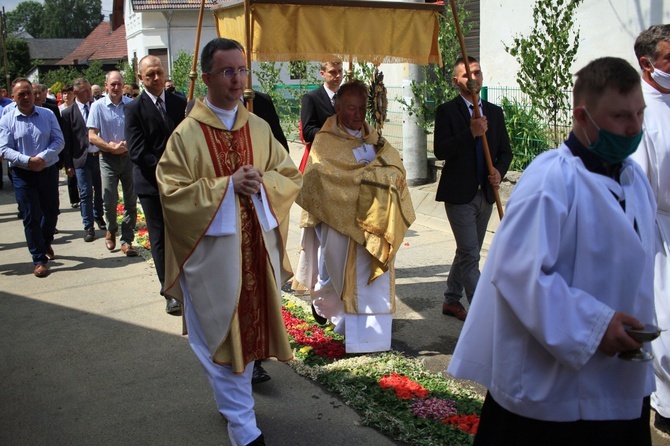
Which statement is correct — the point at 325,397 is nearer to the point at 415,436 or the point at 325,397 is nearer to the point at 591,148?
the point at 415,436

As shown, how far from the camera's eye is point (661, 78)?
4078 millimetres

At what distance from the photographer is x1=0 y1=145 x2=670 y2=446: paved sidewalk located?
4402mm

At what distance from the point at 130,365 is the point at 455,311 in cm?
260

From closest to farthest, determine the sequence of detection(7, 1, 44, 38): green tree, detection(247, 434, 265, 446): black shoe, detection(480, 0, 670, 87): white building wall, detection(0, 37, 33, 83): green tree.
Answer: detection(247, 434, 265, 446): black shoe
detection(480, 0, 670, 87): white building wall
detection(0, 37, 33, 83): green tree
detection(7, 1, 44, 38): green tree

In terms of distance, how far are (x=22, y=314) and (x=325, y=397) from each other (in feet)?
11.6

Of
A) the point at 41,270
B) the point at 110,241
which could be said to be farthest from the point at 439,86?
the point at 41,270

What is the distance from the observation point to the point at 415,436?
4105 mm

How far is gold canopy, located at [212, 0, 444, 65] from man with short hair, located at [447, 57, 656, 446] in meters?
3.20

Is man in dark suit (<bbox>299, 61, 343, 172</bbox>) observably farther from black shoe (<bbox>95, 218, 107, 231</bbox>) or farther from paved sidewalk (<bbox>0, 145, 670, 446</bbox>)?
black shoe (<bbox>95, 218, 107, 231</bbox>)

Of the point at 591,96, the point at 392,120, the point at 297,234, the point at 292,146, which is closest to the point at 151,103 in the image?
the point at 297,234

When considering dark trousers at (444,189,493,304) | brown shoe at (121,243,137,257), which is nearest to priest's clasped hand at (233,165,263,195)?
dark trousers at (444,189,493,304)

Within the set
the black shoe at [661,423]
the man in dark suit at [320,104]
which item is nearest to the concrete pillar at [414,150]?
the man in dark suit at [320,104]

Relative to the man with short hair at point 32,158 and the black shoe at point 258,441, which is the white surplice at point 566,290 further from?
the man with short hair at point 32,158

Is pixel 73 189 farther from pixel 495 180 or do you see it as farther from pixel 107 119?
pixel 495 180
